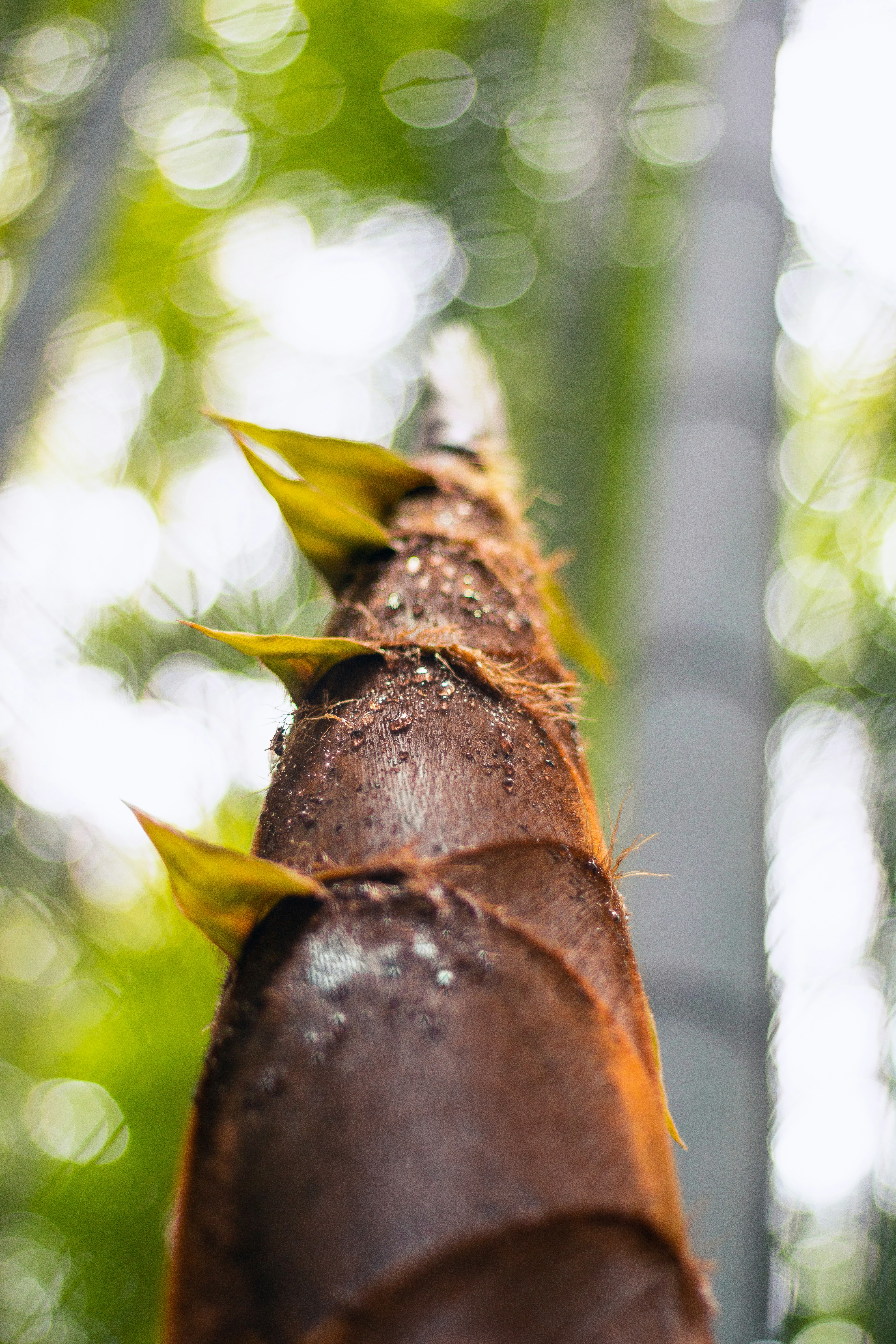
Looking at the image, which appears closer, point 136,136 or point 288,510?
point 288,510

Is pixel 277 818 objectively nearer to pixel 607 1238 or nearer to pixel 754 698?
pixel 607 1238

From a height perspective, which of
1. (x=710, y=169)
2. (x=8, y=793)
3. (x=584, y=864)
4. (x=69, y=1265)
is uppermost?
(x=584, y=864)

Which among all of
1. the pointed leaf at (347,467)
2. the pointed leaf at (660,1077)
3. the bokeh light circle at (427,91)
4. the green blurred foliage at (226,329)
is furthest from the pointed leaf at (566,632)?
the bokeh light circle at (427,91)

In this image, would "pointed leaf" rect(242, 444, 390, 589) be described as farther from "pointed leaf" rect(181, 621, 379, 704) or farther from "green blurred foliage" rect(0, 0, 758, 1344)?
"green blurred foliage" rect(0, 0, 758, 1344)

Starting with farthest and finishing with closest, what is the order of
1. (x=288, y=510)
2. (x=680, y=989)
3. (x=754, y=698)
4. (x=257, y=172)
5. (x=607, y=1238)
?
(x=257, y=172) < (x=754, y=698) < (x=680, y=989) < (x=288, y=510) < (x=607, y=1238)

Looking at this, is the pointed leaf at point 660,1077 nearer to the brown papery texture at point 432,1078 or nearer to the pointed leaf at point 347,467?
the brown papery texture at point 432,1078

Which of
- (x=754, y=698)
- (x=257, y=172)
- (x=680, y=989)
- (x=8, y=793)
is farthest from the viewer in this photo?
(x=8, y=793)

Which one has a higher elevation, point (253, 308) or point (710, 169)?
point (710, 169)

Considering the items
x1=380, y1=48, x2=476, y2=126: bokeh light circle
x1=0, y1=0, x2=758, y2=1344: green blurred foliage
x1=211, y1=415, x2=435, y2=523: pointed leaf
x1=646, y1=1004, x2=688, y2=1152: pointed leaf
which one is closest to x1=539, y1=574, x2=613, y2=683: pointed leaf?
x1=211, y1=415, x2=435, y2=523: pointed leaf

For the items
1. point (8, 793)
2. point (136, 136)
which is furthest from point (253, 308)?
point (8, 793)
